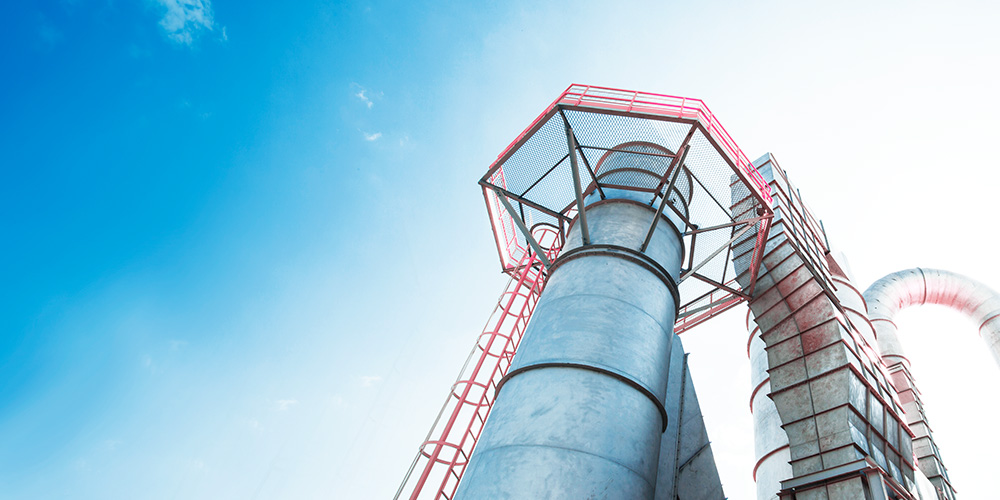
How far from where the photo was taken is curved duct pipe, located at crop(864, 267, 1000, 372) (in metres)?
16.3

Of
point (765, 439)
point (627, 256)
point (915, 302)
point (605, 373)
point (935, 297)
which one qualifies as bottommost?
point (605, 373)

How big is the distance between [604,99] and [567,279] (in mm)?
2666

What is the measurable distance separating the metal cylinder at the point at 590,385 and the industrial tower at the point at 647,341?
0.02 metres

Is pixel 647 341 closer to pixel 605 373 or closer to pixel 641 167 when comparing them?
pixel 605 373

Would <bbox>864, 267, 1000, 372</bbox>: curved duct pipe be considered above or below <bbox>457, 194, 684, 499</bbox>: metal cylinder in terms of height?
above

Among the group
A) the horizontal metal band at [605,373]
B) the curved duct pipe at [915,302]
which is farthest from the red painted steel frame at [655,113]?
the curved duct pipe at [915,302]

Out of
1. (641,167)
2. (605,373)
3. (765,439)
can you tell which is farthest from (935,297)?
(605,373)

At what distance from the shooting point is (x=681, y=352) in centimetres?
853

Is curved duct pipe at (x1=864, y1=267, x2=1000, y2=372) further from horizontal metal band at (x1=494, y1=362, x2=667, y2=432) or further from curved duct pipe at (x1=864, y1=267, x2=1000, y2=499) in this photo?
horizontal metal band at (x1=494, y1=362, x2=667, y2=432)

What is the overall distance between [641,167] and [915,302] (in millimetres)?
14528

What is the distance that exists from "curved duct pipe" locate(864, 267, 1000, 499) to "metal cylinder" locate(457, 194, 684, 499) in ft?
35.1

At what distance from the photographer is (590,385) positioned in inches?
221

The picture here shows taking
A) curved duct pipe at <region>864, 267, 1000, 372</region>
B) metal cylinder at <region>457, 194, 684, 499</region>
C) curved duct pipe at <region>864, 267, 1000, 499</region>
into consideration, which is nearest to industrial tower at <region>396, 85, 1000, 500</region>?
metal cylinder at <region>457, 194, 684, 499</region>

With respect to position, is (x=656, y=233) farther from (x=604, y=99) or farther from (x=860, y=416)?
(x=860, y=416)
